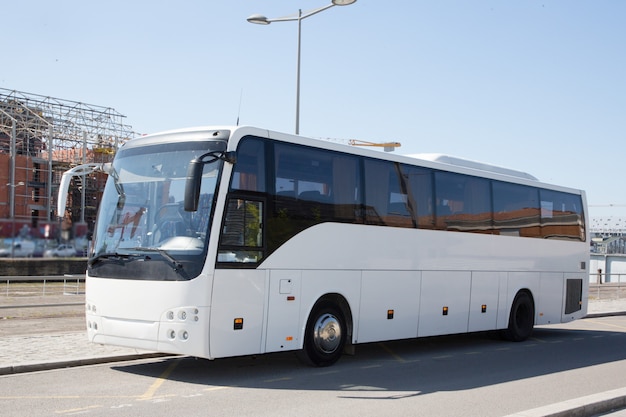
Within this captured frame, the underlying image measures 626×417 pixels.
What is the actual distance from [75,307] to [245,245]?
14309mm

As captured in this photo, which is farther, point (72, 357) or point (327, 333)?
point (327, 333)

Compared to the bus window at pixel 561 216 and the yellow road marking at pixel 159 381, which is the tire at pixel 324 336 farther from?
the bus window at pixel 561 216

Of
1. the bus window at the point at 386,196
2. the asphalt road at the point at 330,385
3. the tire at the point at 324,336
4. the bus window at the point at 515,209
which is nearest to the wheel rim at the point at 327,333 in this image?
the tire at the point at 324,336

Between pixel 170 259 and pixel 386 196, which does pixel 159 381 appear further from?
pixel 386 196

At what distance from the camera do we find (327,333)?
12.0m

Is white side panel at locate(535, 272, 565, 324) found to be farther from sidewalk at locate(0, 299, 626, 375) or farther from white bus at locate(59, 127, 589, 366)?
sidewalk at locate(0, 299, 626, 375)

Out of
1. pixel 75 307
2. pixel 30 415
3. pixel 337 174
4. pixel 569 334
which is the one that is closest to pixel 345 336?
pixel 337 174

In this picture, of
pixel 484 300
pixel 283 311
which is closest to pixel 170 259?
pixel 283 311

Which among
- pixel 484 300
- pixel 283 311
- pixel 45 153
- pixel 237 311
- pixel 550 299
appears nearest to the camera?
pixel 237 311

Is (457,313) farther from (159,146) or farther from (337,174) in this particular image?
(159,146)

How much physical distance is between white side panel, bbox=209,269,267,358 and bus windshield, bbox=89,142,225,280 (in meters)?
0.49

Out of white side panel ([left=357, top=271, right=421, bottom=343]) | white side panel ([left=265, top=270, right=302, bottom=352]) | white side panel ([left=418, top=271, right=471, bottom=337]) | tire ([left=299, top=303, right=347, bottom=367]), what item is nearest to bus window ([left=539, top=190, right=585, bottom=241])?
white side panel ([left=418, top=271, right=471, bottom=337])

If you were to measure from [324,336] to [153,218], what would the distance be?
325 centimetres

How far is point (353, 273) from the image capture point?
497 inches
